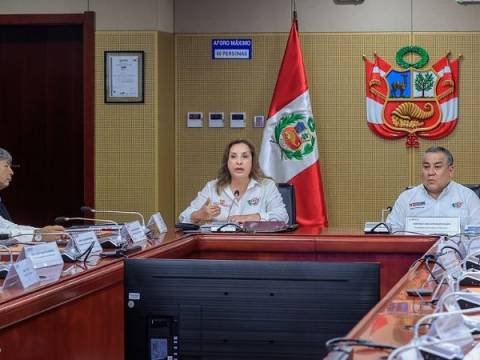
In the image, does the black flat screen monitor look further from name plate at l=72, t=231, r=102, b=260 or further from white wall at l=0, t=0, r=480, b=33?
white wall at l=0, t=0, r=480, b=33

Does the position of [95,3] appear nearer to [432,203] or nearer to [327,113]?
[327,113]

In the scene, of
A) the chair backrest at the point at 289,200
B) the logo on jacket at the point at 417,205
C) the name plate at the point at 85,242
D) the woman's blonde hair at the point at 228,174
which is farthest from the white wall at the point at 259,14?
the name plate at the point at 85,242

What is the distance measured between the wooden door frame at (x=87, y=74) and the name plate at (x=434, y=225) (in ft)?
9.08

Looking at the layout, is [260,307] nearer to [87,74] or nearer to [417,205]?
[417,205]

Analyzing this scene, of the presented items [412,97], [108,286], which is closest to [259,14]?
[412,97]

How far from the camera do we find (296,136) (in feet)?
20.8

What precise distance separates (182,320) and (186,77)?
5080 mm

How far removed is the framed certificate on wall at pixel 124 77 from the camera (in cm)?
625

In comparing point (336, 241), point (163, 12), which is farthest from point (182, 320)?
point (163, 12)

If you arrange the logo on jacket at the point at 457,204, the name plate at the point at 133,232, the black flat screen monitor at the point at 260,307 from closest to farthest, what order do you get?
the black flat screen monitor at the point at 260,307, the name plate at the point at 133,232, the logo on jacket at the point at 457,204

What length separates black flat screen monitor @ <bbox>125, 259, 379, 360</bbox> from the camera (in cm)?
157

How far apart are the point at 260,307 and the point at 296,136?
15.7 feet

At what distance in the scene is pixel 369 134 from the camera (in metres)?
6.51

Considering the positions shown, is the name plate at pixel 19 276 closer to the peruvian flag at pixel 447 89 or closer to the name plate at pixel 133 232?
the name plate at pixel 133 232
